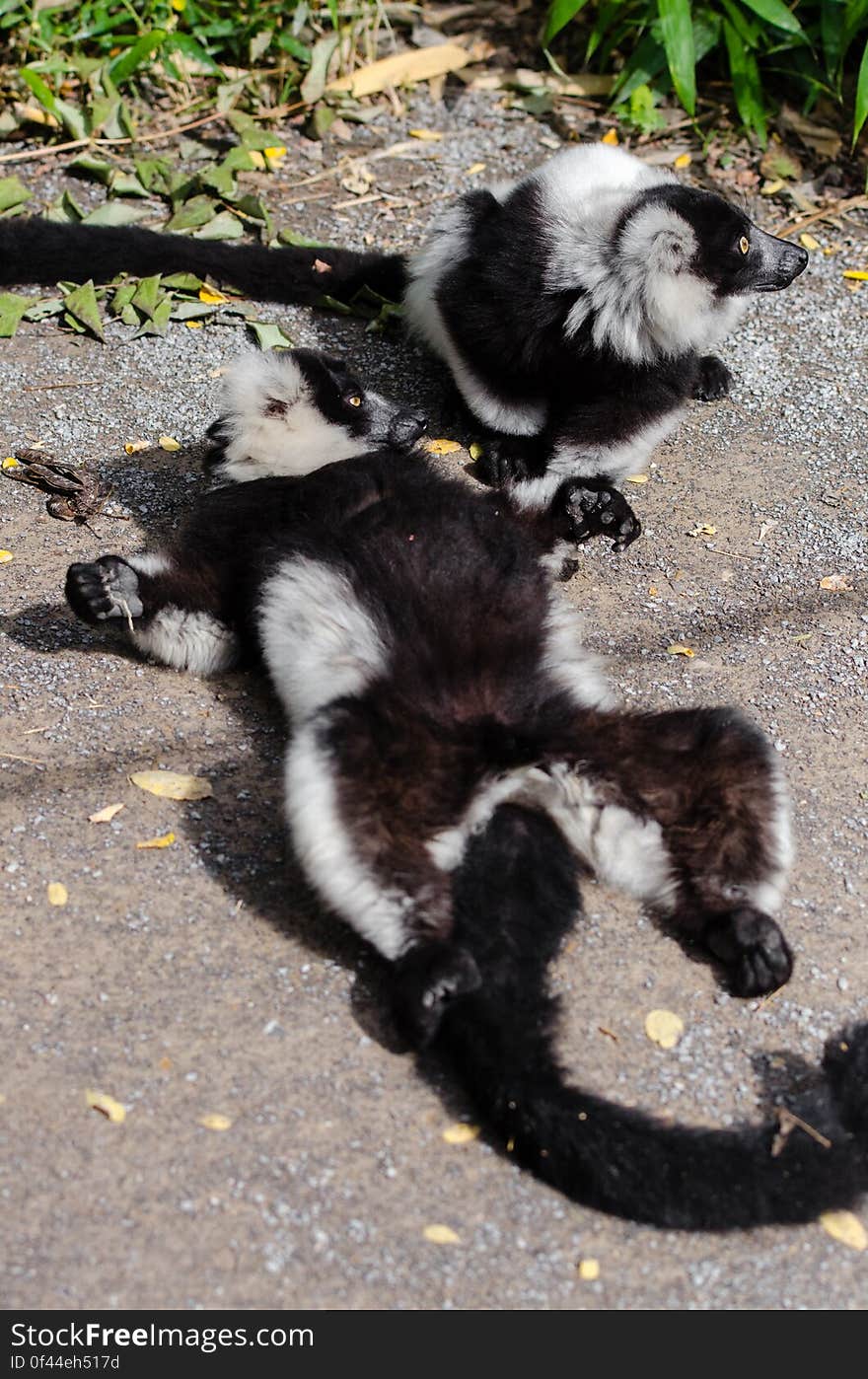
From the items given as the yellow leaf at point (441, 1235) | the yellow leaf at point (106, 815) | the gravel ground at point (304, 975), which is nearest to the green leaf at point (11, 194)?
the gravel ground at point (304, 975)

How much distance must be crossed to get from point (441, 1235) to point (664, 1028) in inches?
32.1

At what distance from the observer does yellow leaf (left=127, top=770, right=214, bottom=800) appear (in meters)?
4.24

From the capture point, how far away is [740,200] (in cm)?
736

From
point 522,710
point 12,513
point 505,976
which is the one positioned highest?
point 522,710

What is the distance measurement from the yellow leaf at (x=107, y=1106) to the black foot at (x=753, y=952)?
157 cm

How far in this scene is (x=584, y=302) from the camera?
5168mm

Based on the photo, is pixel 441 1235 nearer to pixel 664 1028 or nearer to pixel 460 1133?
pixel 460 1133

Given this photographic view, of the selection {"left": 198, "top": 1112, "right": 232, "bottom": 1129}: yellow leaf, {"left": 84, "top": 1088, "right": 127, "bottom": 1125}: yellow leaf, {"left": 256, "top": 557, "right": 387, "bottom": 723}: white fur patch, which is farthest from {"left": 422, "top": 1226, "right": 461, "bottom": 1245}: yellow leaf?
{"left": 256, "top": 557, "right": 387, "bottom": 723}: white fur patch

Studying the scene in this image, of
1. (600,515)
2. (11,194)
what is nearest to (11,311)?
(11,194)

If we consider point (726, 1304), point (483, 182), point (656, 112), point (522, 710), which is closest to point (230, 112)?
point (483, 182)

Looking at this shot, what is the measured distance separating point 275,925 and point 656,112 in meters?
5.72

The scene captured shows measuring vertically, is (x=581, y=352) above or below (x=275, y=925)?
above

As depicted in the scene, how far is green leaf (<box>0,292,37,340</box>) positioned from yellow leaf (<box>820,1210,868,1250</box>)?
Answer: 5053 mm

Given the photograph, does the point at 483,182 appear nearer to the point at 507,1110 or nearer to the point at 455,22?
the point at 455,22
